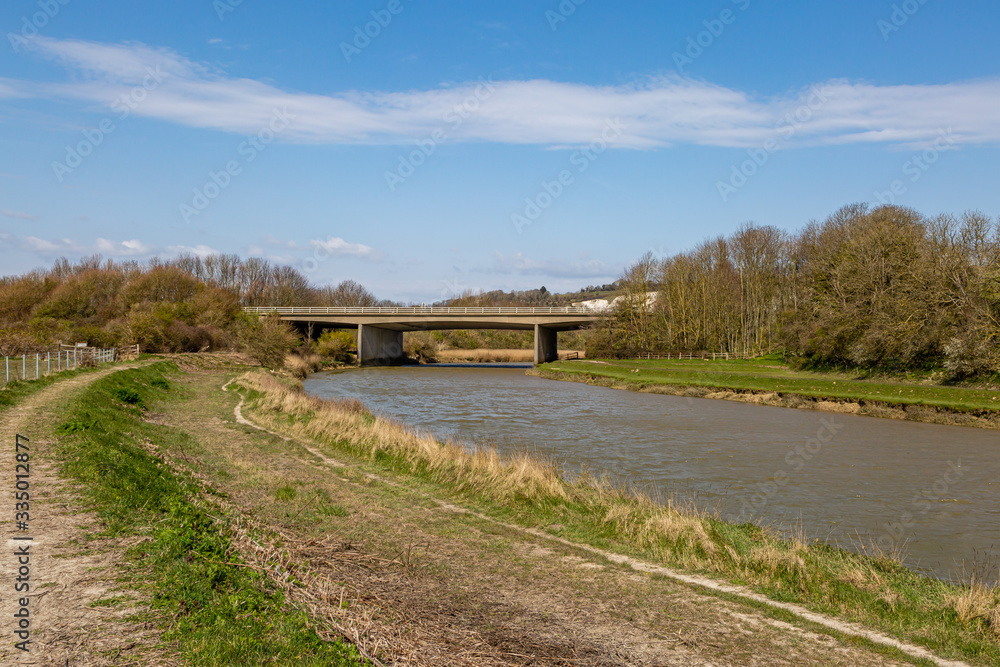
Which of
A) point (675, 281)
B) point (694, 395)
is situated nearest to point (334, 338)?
point (675, 281)

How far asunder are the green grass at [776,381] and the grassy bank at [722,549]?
84.5 ft

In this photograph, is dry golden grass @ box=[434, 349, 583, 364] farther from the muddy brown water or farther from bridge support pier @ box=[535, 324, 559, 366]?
the muddy brown water

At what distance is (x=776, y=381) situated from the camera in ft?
146

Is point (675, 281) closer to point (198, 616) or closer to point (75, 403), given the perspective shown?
point (75, 403)

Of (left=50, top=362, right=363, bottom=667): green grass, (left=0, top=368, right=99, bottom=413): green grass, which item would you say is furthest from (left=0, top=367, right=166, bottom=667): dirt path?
(left=0, top=368, right=99, bottom=413): green grass

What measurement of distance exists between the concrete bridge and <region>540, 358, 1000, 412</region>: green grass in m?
8.22

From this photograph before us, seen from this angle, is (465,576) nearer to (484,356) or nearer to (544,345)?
(544,345)

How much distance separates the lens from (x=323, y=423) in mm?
21156

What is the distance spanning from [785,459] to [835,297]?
111 feet

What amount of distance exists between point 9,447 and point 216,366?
43.7 metres

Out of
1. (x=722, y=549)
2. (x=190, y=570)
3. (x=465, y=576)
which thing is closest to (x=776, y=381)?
(x=722, y=549)

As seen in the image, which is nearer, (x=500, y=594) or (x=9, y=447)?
(x=500, y=594)

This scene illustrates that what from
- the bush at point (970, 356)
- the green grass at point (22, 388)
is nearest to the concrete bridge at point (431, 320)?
the bush at point (970, 356)

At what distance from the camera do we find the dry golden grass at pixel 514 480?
10633mm
